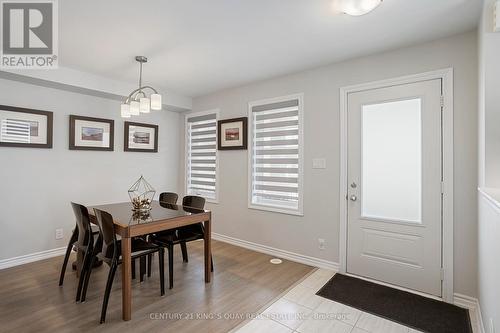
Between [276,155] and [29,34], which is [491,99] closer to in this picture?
[276,155]

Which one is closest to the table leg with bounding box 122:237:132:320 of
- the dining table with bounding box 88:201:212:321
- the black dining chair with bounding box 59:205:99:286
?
the dining table with bounding box 88:201:212:321

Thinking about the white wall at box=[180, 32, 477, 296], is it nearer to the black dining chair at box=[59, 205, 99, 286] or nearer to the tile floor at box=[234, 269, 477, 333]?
the tile floor at box=[234, 269, 477, 333]

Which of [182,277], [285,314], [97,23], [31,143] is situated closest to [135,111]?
[97,23]

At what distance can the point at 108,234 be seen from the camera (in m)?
2.17

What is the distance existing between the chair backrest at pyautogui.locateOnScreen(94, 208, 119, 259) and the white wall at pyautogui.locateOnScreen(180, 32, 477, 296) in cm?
201

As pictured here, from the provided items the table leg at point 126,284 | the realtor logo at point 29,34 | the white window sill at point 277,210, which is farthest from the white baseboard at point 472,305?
the realtor logo at point 29,34

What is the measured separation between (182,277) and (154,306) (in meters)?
0.57

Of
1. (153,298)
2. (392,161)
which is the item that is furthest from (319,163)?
(153,298)

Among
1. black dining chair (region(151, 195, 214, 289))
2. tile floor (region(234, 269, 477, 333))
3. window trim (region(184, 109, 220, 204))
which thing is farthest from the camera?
window trim (region(184, 109, 220, 204))

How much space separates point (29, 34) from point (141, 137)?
80.9 inches

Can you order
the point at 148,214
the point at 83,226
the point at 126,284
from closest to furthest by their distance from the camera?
the point at 126,284
the point at 83,226
the point at 148,214

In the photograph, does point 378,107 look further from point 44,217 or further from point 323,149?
point 44,217

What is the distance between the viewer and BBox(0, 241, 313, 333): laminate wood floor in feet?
6.49

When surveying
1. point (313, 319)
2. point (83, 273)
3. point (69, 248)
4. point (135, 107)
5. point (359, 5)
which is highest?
point (359, 5)
